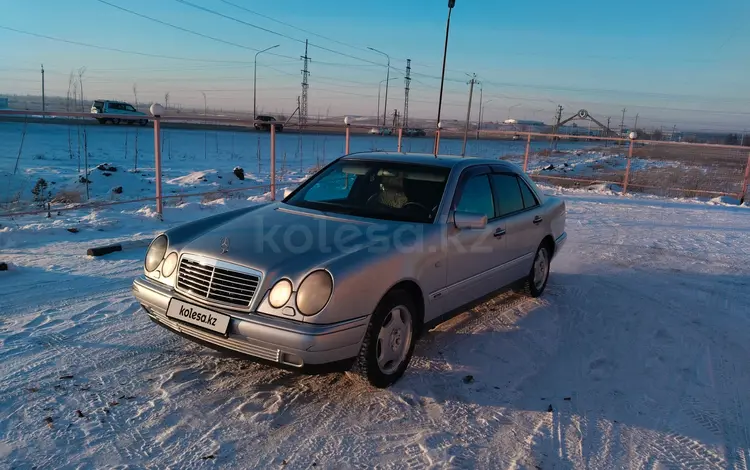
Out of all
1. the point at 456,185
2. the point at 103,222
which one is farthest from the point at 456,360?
the point at 103,222

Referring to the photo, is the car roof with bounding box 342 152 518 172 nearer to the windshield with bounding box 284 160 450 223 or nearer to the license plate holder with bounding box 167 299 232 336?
the windshield with bounding box 284 160 450 223

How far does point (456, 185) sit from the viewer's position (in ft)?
14.9

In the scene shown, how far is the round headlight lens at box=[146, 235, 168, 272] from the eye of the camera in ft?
12.8

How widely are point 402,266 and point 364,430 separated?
106 cm

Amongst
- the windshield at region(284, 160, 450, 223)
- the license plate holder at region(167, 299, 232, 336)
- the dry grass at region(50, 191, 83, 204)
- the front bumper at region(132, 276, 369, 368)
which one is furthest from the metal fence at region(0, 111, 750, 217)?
the front bumper at region(132, 276, 369, 368)

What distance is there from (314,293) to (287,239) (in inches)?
25.9

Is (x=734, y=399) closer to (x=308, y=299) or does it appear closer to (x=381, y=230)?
(x=381, y=230)

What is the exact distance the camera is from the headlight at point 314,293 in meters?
3.22

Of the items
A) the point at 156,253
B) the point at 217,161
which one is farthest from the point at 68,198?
the point at 217,161

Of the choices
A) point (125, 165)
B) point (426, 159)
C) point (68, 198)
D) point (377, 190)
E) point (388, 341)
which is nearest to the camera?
point (388, 341)

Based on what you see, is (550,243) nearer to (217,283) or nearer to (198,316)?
(217,283)

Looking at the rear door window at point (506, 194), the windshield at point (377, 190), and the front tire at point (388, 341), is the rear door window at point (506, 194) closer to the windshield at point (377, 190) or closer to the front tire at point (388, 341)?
the windshield at point (377, 190)

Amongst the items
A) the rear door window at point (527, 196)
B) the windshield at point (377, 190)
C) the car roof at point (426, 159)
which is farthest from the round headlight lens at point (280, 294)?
the rear door window at point (527, 196)

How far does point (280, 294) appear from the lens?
10.8 ft
